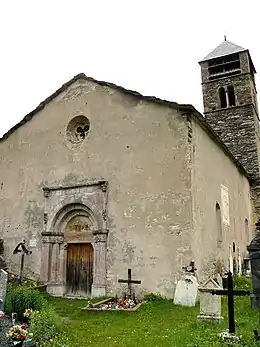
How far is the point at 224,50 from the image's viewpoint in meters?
26.4

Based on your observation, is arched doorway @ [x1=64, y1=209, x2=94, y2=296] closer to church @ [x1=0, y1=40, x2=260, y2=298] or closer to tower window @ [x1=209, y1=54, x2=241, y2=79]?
church @ [x1=0, y1=40, x2=260, y2=298]

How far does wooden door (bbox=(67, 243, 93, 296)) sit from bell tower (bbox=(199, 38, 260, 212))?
13178 mm

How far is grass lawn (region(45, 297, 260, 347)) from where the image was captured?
250 inches

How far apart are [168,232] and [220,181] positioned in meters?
5.24

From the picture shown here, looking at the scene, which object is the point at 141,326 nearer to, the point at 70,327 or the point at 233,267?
the point at 70,327

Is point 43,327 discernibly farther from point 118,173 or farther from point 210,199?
point 210,199

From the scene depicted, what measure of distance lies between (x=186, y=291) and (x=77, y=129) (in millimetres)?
8253

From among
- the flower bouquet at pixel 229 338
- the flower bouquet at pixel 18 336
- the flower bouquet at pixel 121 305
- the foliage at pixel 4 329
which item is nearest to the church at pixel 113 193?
the flower bouquet at pixel 121 305

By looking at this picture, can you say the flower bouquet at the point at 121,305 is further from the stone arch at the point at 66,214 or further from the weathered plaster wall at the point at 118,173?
the stone arch at the point at 66,214

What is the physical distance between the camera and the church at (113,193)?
12.1 m

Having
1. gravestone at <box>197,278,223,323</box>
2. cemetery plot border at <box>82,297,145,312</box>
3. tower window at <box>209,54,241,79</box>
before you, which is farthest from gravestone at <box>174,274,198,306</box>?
tower window at <box>209,54,241,79</box>

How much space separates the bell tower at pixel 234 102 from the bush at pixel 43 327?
18.1m

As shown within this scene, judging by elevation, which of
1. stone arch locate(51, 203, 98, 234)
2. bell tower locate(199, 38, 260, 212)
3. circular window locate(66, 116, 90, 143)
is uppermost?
bell tower locate(199, 38, 260, 212)

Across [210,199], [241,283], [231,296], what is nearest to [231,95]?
[210,199]
